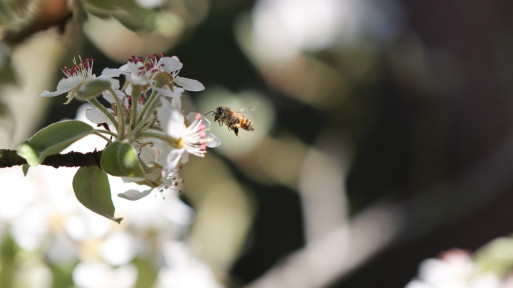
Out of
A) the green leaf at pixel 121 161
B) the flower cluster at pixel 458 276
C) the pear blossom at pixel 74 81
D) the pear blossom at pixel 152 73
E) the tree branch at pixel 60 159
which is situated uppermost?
the flower cluster at pixel 458 276

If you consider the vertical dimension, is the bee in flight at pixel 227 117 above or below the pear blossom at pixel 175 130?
above

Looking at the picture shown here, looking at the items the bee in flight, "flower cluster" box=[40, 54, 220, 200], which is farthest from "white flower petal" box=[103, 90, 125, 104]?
the bee in flight

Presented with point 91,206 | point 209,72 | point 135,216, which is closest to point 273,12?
point 209,72

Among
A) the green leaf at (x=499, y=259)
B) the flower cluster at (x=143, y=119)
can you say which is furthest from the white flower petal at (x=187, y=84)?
the green leaf at (x=499, y=259)

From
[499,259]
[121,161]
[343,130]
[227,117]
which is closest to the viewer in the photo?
[121,161]

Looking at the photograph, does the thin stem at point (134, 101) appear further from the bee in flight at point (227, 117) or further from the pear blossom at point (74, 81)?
the bee in flight at point (227, 117)

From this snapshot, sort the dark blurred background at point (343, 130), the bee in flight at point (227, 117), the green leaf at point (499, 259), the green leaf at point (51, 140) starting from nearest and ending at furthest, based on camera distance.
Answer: the green leaf at point (51, 140)
the bee in flight at point (227, 117)
the green leaf at point (499, 259)
the dark blurred background at point (343, 130)

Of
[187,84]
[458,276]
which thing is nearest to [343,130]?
[458,276]

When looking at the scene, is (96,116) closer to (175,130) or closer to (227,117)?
(175,130)
